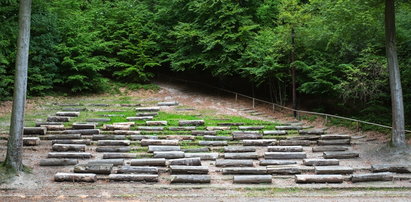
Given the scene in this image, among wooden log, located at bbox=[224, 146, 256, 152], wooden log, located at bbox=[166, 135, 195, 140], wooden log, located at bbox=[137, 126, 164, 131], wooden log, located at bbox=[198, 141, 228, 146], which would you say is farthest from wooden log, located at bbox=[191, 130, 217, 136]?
wooden log, located at bbox=[224, 146, 256, 152]

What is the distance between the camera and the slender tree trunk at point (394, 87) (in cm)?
1330

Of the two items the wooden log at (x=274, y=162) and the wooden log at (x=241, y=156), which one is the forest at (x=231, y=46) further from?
the wooden log at (x=241, y=156)

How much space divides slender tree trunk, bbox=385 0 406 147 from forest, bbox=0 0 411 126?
3.61 feet

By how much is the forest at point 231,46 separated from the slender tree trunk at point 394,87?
1.10 metres

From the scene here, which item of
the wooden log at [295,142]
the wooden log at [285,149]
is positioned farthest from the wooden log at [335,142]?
the wooden log at [285,149]

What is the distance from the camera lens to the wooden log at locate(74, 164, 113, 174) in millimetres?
11234

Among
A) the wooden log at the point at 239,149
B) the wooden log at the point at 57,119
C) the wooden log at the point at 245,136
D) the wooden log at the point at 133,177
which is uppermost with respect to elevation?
the wooden log at the point at 57,119

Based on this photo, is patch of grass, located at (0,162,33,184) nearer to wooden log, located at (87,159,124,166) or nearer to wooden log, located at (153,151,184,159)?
wooden log, located at (87,159,124,166)

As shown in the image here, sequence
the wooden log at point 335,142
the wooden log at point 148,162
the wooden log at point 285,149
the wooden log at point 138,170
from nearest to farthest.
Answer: the wooden log at point 138,170 < the wooden log at point 148,162 < the wooden log at point 285,149 < the wooden log at point 335,142

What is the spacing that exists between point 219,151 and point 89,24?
1751cm

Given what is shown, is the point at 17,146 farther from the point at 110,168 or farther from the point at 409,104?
the point at 409,104

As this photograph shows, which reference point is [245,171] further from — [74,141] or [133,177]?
[74,141]

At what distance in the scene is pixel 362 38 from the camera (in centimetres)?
1698

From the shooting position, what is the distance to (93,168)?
1134 cm
